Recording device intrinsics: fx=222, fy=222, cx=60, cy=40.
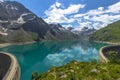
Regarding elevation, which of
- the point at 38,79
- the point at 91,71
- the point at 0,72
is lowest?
the point at 0,72

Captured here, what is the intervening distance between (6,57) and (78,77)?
253ft

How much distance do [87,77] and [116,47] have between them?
110289 millimetres

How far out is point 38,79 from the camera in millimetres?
32281

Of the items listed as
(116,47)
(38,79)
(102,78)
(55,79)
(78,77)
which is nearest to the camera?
(102,78)

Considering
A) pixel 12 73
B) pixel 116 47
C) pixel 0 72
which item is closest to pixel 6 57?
pixel 0 72

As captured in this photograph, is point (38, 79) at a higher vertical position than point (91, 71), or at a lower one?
lower

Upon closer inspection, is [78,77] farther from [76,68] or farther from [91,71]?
[76,68]

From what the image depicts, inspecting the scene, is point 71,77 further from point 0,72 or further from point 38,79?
point 0,72

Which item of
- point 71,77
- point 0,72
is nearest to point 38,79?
point 71,77

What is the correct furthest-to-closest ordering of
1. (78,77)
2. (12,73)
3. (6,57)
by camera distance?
(6,57), (12,73), (78,77)

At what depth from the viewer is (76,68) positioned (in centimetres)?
3256

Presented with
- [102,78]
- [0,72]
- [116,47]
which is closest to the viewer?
[102,78]

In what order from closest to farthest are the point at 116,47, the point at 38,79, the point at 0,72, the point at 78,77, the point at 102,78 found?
the point at 102,78
the point at 78,77
the point at 38,79
the point at 0,72
the point at 116,47

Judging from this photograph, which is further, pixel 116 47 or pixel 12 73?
pixel 116 47
